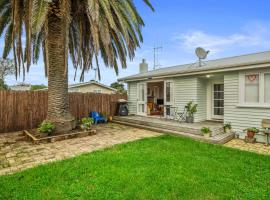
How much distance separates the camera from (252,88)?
696 centimetres

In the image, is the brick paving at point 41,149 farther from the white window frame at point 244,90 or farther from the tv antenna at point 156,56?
the tv antenna at point 156,56

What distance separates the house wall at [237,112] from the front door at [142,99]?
494 cm

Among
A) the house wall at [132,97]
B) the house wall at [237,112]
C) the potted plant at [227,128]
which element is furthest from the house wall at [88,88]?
the potted plant at [227,128]

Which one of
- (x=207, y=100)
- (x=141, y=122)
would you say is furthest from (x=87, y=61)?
(x=207, y=100)

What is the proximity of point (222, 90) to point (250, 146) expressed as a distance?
3491mm

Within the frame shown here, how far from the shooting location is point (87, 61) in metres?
7.41

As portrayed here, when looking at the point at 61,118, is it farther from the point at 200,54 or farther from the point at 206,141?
the point at 200,54

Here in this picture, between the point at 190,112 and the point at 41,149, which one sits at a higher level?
the point at 190,112

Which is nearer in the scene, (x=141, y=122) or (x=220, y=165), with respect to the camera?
(x=220, y=165)

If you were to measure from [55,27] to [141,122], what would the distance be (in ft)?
19.1

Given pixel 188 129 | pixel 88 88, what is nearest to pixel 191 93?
pixel 188 129

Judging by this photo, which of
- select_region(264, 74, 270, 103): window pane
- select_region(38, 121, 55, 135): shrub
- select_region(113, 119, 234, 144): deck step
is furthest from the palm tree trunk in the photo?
select_region(264, 74, 270, 103): window pane

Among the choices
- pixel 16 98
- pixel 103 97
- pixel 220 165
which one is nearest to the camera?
pixel 220 165

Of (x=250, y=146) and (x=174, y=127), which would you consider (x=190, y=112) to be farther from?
Answer: (x=250, y=146)
